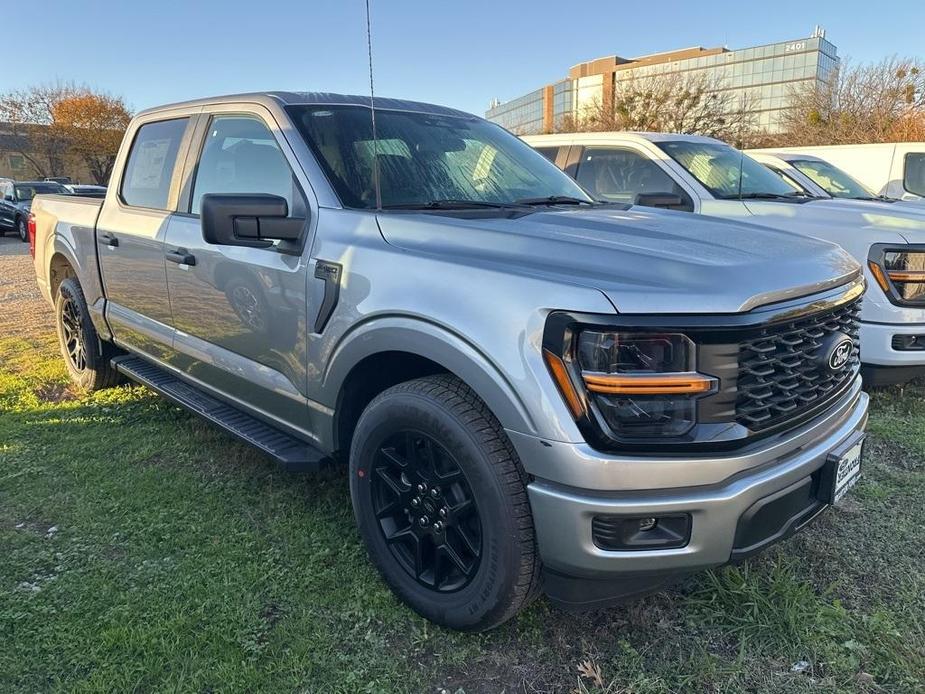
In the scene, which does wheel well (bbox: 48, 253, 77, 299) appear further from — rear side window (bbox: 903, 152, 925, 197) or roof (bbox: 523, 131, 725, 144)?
rear side window (bbox: 903, 152, 925, 197)

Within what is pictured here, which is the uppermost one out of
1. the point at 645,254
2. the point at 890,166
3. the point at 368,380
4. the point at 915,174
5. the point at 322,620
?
the point at 890,166

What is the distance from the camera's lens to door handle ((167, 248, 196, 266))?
3289 mm

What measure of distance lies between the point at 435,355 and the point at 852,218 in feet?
12.5

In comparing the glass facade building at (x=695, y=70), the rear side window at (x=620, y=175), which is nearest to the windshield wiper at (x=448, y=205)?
the rear side window at (x=620, y=175)

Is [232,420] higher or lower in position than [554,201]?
lower

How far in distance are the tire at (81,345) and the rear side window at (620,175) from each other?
3.92 meters

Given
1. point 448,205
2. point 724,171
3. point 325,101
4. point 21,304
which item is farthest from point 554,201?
point 21,304

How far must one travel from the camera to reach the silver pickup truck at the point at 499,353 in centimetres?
189

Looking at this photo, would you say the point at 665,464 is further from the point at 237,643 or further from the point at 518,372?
the point at 237,643

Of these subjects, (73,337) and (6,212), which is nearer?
(73,337)

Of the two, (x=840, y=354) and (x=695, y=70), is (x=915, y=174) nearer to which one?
(x=840, y=354)

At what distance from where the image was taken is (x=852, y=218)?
4.70 m

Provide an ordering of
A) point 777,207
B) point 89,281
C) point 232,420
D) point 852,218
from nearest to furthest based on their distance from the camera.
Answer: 1. point 232,420
2. point 89,281
3. point 852,218
4. point 777,207

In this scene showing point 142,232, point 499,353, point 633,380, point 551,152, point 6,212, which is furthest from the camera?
point 6,212
